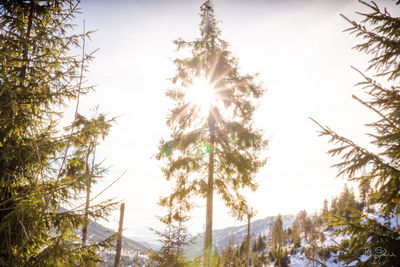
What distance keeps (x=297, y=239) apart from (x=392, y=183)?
7529 centimetres

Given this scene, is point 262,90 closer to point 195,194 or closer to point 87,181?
point 195,194

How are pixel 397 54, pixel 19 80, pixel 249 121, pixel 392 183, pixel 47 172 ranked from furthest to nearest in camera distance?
1. pixel 249 121
2. pixel 47 172
3. pixel 19 80
4. pixel 397 54
5. pixel 392 183

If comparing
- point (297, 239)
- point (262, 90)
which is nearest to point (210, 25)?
point (262, 90)

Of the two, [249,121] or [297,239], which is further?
[297,239]

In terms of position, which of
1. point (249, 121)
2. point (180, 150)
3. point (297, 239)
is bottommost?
point (297, 239)

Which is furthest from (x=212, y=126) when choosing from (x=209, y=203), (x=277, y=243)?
(x=277, y=243)

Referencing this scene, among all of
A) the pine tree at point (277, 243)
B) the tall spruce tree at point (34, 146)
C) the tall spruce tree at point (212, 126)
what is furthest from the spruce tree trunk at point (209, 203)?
the pine tree at point (277, 243)

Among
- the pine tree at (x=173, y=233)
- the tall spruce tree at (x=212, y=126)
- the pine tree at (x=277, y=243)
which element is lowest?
the pine tree at (x=277, y=243)

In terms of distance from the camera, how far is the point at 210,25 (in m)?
10.4

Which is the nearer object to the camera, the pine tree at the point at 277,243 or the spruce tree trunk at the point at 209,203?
the spruce tree trunk at the point at 209,203
